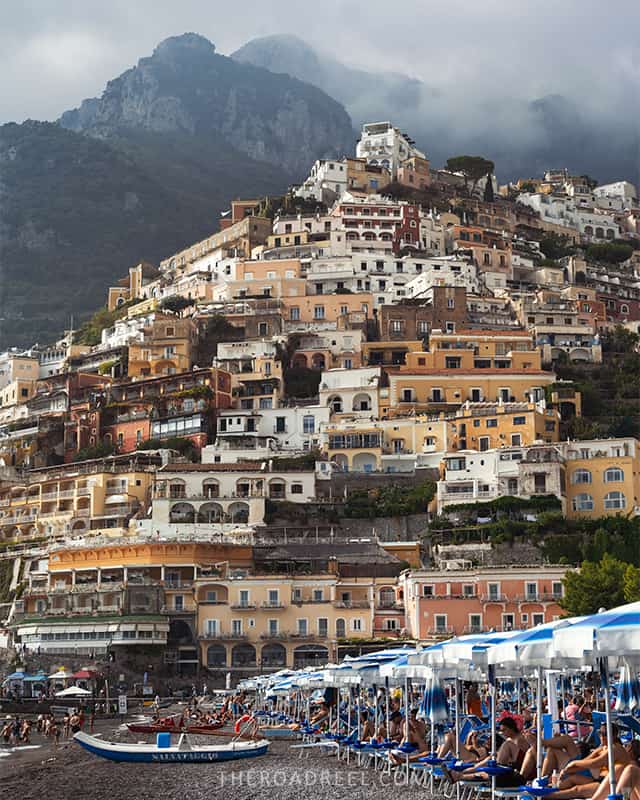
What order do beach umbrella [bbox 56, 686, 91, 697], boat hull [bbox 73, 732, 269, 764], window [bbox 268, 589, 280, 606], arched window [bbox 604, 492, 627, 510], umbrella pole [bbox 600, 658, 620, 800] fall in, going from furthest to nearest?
arched window [bbox 604, 492, 627, 510]
window [bbox 268, 589, 280, 606]
beach umbrella [bbox 56, 686, 91, 697]
boat hull [bbox 73, 732, 269, 764]
umbrella pole [bbox 600, 658, 620, 800]

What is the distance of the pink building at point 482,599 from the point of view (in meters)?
55.6

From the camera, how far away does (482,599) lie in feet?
184

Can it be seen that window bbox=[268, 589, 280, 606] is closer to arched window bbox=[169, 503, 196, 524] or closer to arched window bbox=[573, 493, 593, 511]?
arched window bbox=[169, 503, 196, 524]

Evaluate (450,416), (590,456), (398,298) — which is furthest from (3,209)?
(590,456)

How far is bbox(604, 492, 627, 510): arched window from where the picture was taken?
206ft

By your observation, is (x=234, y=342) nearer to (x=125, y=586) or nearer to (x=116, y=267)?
(x=125, y=586)

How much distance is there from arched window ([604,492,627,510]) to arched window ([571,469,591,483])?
1291mm

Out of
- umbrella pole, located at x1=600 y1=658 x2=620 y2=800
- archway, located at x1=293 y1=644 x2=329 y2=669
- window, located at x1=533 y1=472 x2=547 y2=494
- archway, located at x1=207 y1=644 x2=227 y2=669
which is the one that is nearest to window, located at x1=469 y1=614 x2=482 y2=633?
archway, located at x1=293 y1=644 x2=329 y2=669

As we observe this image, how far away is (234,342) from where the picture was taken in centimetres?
8469

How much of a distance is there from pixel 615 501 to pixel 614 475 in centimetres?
132

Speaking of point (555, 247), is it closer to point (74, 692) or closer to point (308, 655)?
point (308, 655)

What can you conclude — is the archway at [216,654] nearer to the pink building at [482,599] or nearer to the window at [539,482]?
the pink building at [482,599]

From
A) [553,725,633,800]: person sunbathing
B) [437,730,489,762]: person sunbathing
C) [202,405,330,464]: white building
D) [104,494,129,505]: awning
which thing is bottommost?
[437,730,489,762]: person sunbathing

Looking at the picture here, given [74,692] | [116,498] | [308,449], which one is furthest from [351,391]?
[74,692]
